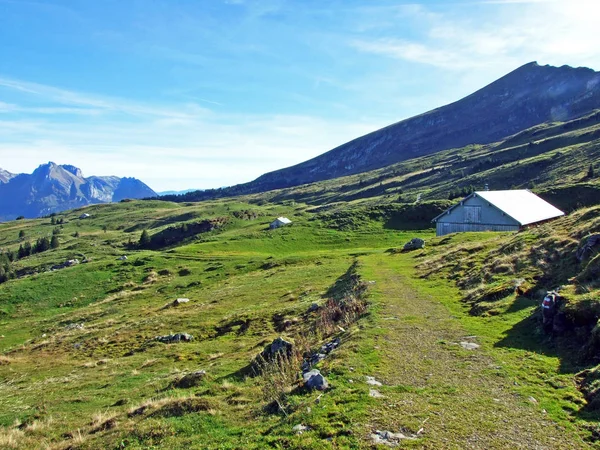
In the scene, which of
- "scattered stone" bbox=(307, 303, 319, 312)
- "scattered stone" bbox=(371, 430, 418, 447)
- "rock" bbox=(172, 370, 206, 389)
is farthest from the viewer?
"scattered stone" bbox=(307, 303, 319, 312)

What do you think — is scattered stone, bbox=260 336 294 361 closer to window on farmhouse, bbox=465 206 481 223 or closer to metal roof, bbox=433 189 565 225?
metal roof, bbox=433 189 565 225

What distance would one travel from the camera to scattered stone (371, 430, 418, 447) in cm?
1105

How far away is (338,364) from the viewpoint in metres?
16.7

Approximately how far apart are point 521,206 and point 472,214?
26.4 feet

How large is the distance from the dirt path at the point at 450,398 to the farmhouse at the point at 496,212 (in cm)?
5022

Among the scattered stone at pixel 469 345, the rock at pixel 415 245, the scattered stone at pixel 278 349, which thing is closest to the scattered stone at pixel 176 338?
the scattered stone at pixel 278 349

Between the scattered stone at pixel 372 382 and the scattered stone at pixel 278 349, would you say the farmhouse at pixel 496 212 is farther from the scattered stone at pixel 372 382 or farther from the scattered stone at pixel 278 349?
the scattered stone at pixel 372 382

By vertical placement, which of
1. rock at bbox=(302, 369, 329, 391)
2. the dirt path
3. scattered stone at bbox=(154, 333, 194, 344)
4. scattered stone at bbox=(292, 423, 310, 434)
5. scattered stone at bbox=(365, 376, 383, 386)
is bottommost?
scattered stone at bbox=(154, 333, 194, 344)

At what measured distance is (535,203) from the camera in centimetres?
7238

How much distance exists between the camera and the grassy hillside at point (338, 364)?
40.7 feet

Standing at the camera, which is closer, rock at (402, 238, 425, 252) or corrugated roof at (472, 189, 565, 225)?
rock at (402, 238, 425, 252)

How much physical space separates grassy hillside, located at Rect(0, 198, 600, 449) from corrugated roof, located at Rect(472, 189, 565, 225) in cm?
1246

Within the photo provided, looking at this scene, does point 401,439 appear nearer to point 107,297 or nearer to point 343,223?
point 107,297

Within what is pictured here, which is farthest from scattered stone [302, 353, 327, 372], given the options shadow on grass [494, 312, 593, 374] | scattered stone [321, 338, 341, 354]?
shadow on grass [494, 312, 593, 374]
